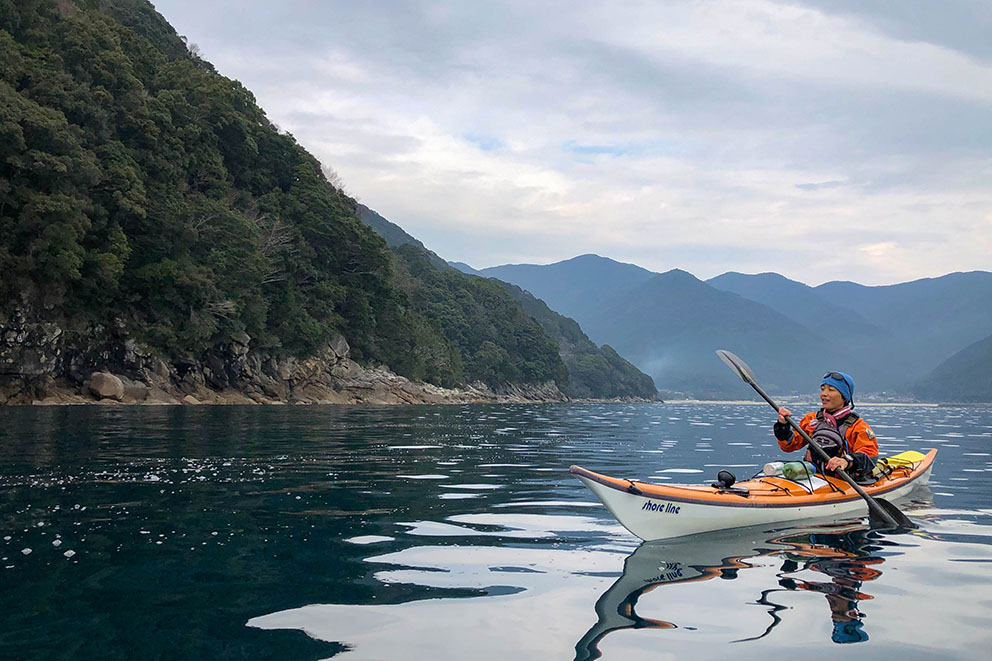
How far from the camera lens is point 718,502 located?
780 centimetres

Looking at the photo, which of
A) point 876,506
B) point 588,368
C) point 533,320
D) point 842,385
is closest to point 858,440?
point 842,385

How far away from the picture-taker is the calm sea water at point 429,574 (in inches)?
182

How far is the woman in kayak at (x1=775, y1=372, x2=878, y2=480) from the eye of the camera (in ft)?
32.0

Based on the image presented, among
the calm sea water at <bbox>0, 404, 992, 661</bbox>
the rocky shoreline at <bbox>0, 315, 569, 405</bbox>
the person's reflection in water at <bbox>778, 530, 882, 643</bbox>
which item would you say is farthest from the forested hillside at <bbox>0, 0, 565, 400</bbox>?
the person's reflection in water at <bbox>778, 530, 882, 643</bbox>

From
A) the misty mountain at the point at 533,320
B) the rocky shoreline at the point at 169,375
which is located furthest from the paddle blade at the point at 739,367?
the misty mountain at the point at 533,320

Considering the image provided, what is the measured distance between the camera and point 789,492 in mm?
8797

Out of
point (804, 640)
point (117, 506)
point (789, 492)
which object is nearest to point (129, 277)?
point (117, 506)

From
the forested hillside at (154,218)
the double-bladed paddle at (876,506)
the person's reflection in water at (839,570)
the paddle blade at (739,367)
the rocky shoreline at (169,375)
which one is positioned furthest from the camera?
the rocky shoreline at (169,375)

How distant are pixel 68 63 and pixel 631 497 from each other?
43059 mm

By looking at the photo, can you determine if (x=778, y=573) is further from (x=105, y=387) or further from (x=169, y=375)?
(x=169, y=375)

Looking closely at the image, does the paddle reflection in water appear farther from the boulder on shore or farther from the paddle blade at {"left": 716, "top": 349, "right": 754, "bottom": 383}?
the boulder on shore

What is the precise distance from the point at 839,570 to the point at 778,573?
68 centimetres

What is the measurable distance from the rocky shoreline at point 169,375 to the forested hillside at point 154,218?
0.74ft

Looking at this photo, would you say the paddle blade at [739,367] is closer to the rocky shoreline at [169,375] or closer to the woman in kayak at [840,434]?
the woman in kayak at [840,434]
